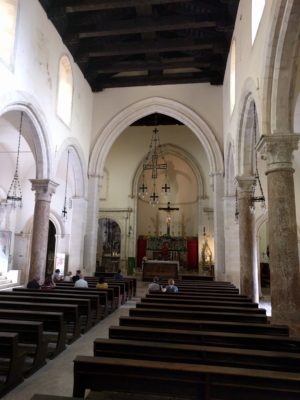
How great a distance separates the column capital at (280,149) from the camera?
659 cm

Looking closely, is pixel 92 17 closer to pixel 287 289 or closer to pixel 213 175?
pixel 213 175

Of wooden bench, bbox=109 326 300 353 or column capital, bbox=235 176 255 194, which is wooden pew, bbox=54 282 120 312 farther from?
column capital, bbox=235 176 255 194

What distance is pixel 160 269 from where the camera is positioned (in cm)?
1792

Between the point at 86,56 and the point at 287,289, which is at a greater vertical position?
the point at 86,56

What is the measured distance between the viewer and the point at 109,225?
22625mm

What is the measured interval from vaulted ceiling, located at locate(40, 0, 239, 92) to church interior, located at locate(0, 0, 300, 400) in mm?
64

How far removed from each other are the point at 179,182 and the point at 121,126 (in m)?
8.92

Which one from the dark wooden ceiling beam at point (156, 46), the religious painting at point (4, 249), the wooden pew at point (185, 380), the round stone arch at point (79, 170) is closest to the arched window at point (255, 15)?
the dark wooden ceiling beam at point (156, 46)

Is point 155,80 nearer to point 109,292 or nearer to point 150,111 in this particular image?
point 150,111

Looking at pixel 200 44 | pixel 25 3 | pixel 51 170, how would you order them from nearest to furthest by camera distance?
pixel 25 3 < pixel 51 170 < pixel 200 44

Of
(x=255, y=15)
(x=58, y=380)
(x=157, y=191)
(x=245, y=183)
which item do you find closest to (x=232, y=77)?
(x=255, y=15)

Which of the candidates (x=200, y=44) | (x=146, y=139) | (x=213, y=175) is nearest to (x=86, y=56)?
(x=200, y=44)

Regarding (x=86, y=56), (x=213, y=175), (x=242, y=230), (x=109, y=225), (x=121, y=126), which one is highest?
(x=86, y=56)

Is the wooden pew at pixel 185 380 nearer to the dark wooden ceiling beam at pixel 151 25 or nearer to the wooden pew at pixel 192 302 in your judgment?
the wooden pew at pixel 192 302
